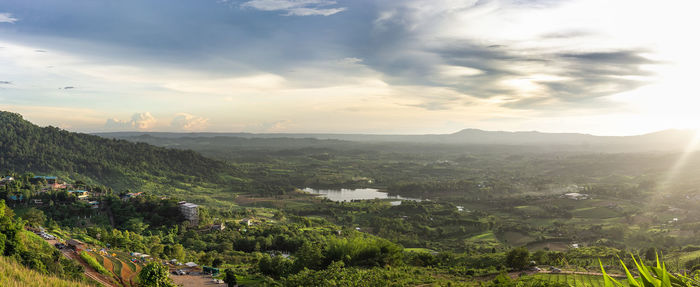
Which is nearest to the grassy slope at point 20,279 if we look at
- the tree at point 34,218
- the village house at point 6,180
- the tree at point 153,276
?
the tree at point 153,276

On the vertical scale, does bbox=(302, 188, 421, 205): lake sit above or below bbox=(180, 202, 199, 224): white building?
below

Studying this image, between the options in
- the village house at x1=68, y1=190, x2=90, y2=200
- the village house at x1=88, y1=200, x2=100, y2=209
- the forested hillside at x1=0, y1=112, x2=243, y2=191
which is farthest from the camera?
the forested hillside at x1=0, y1=112, x2=243, y2=191

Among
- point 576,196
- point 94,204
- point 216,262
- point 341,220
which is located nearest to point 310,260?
point 216,262

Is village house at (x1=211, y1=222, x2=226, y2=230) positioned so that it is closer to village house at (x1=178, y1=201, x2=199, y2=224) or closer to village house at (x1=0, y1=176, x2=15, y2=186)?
village house at (x1=178, y1=201, x2=199, y2=224)

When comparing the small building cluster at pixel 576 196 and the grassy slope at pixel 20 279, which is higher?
the grassy slope at pixel 20 279

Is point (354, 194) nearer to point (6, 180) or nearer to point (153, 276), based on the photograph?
point (6, 180)

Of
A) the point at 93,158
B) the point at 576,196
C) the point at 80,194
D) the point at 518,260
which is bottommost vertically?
the point at 576,196

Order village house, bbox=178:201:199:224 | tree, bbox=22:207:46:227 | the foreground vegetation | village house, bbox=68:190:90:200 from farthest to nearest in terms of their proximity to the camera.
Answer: village house, bbox=68:190:90:200 → village house, bbox=178:201:199:224 → tree, bbox=22:207:46:227 → the foreground vegetation

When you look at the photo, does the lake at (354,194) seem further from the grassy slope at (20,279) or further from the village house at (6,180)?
the grassy slope at (20,279)

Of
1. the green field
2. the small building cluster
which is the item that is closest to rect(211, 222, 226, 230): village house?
the green field
